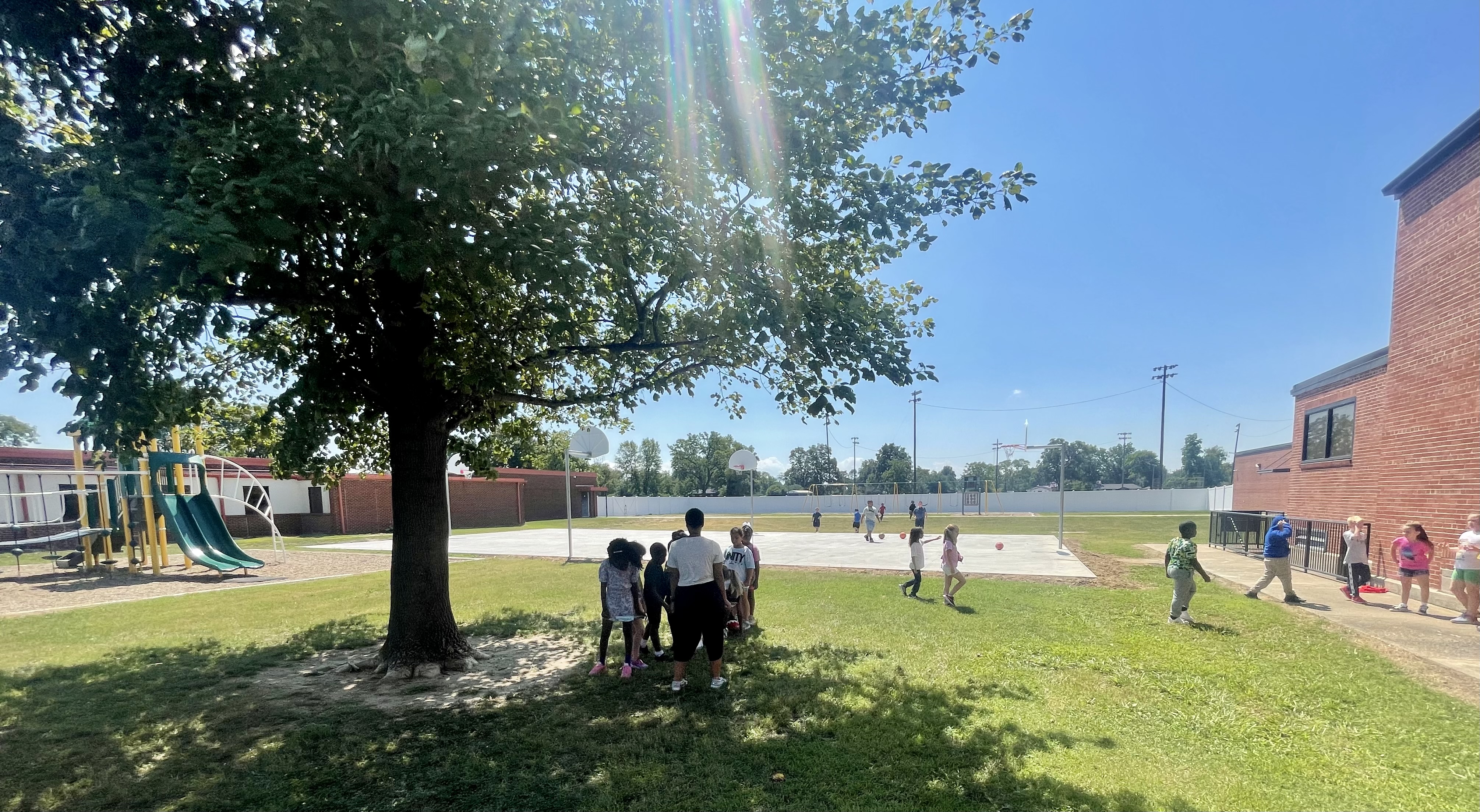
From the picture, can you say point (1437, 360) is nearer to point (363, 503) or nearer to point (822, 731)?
point (822, 731)

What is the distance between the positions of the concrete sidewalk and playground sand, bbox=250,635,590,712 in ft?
30.4

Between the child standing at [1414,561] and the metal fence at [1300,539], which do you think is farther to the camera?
the metal fence at [1300,539]

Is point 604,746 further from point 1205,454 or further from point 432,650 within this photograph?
point 1205,454

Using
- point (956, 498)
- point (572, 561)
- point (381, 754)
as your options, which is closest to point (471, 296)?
point (381, 754)

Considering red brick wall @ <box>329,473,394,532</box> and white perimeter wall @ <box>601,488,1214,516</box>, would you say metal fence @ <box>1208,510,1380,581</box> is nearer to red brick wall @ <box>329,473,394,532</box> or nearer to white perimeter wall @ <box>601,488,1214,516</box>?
white perimeter wall @ <box>601,488,1214,516</box>

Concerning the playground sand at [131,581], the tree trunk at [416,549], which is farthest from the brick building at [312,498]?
the tree trunk at [416,549]

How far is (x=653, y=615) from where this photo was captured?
273 inches

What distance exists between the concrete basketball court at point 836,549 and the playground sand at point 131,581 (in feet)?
15.0

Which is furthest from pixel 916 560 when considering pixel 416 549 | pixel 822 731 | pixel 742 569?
pixel 416 549

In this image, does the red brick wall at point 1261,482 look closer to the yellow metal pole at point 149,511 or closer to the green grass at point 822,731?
the green grass at point 822,731

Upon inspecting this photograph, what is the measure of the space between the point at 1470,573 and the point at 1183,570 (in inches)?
146

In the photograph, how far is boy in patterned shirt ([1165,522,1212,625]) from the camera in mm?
8461

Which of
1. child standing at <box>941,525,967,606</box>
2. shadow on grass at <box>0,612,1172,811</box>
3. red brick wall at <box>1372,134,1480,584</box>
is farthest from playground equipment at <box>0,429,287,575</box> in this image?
red brick wall at <box>1372,134,1480,584</box>

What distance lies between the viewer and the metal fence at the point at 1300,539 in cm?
1248
